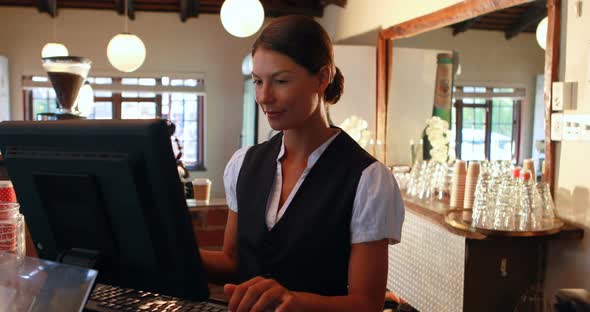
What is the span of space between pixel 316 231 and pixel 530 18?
2.38 metres

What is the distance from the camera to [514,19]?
126 inches

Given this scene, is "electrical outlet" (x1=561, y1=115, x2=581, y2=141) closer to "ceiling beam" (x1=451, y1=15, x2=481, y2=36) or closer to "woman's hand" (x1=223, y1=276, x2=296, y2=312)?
"ceiling beam" (x1=451, y1=15, x2=481, y2=36)

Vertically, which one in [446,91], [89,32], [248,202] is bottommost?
[248,202]

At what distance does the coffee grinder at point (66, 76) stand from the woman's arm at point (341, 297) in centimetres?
235

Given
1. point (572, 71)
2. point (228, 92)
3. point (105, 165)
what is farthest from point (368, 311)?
point (228, 92)

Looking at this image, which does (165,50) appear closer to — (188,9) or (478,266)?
(188,9)

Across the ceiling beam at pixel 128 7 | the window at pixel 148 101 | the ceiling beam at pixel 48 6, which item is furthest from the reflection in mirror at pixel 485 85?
the ceiling beam at pixel 48 6

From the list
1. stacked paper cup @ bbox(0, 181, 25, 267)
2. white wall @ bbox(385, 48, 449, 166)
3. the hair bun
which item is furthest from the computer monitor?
white wall @ bbox(385, 48, 449, 166)

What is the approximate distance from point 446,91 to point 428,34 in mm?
492

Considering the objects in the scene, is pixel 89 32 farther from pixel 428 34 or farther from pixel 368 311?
pixel 368 311

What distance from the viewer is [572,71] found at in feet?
8.79

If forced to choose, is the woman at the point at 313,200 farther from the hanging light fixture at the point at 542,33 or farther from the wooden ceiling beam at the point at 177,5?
the wooden ceiling beam at the point at 177,5

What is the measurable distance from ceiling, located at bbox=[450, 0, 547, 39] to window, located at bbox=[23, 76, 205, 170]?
202 inches

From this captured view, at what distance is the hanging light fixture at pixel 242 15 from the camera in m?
3.57
